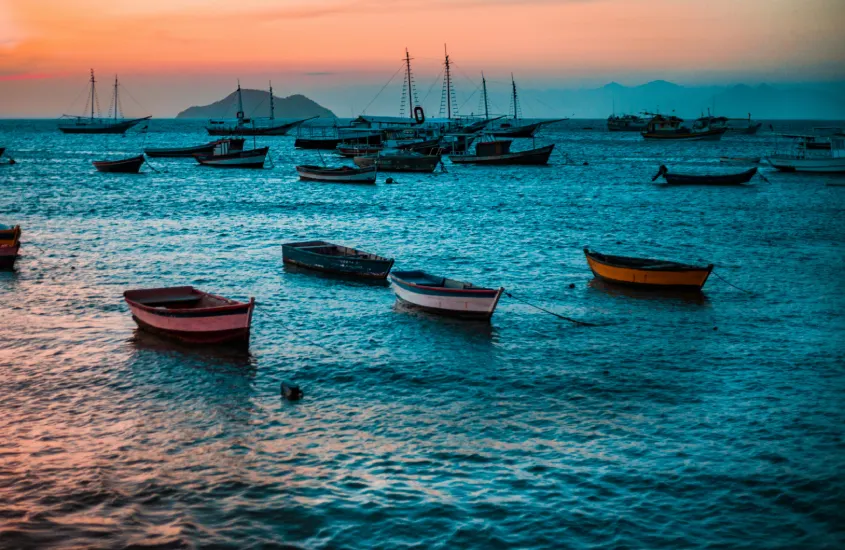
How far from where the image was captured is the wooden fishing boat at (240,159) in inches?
3661

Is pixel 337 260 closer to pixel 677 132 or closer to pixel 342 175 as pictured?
pixel 342 175

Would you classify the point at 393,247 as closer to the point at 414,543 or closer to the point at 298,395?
the point at 298,395

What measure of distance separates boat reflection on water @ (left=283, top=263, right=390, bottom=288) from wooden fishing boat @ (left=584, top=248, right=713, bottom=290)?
334 inches

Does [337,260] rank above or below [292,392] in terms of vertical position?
above

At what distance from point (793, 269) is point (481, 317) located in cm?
1744

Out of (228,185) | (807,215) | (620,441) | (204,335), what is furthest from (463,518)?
(228,185)

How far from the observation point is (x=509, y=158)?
98.5 metres

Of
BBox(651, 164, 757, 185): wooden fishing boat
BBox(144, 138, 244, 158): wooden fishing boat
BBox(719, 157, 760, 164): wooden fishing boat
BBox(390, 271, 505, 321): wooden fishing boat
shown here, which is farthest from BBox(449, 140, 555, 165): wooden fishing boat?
BBox(390, 271, 505, 321): wooden fishing boat

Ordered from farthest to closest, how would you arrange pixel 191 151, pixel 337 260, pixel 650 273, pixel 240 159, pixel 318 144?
pixel 318 144, pixel 191 151, pixel 240 159, pixel 337 260, pixel 650 273

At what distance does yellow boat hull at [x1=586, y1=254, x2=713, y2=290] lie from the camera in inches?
1148

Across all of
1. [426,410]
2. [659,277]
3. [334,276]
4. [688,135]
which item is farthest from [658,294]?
[688,135]

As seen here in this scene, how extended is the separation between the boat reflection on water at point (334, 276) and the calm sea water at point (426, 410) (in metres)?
0.31

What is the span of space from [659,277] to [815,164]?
63928 mm

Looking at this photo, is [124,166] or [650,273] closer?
[650,273]
